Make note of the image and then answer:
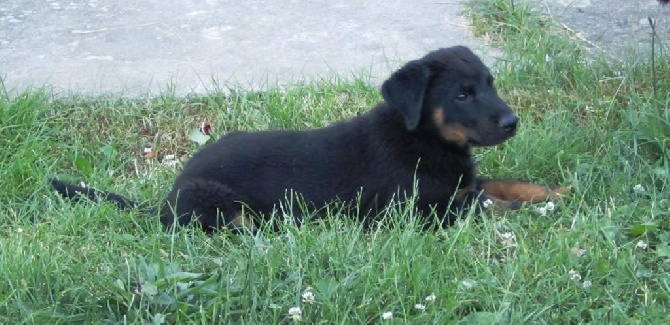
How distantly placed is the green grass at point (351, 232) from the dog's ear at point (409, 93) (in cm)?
44

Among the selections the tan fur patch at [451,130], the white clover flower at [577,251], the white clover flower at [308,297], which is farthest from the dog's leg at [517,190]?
the white clover flower at [308,297]

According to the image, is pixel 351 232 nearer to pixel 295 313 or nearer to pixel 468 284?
pixel 468 284

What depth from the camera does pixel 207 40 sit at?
6.29m

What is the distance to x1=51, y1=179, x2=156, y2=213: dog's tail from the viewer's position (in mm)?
4848

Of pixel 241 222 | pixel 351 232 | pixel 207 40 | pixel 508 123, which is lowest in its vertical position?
pixel 241 222

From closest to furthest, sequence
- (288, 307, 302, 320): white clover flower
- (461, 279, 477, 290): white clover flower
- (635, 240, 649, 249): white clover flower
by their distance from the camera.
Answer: (288, 307, 302, 320): white clover flower
(461, 279, 477, 290): white clover flower
(635, 240, 649, 249): white clover flower

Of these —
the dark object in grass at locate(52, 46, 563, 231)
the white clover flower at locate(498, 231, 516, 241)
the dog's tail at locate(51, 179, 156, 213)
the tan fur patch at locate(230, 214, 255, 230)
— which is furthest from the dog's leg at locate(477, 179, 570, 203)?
the dog's tail at locate(51, 179, 156, 213)

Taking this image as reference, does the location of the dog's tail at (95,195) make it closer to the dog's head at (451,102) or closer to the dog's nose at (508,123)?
the dog's head at (451,102)

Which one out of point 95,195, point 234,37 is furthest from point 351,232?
point 234,37

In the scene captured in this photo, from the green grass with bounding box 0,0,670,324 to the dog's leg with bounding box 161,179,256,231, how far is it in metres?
0.11

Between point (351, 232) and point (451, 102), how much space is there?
2.45 feet

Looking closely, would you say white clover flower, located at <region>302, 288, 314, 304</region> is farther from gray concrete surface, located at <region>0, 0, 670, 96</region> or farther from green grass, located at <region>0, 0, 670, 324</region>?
gray concrete surface, located at <region>0, 0, 670, 96</region>

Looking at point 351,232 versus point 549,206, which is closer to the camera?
point 351,232

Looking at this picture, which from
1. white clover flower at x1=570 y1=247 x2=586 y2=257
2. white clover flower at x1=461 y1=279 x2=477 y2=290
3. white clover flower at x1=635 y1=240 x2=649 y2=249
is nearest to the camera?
white clover flower at x1=461 y1=279 x2=477 y2=290
